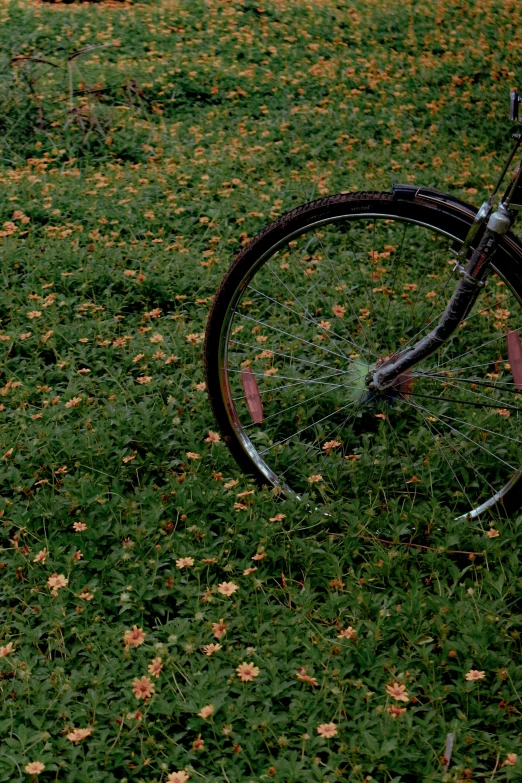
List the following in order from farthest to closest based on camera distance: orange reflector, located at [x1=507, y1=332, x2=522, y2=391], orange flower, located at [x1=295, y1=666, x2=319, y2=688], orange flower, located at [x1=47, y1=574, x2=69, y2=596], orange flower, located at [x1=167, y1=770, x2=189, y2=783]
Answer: orange reflector, located at [x1=507, y1=332, x2=522, y2=391] < orange flower, located at [x1=47, y1=574, x2=69, y2=596] < orange flower, located at [x1=295, y1=666, x2=319, y2=688] < orange flower, located at [x1=167, y1=770, x2=189, y2=783]

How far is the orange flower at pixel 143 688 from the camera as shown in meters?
1.98

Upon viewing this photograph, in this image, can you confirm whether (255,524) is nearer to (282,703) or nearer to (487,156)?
(282,703)

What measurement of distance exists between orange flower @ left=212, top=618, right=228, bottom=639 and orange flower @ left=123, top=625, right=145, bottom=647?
19 cm

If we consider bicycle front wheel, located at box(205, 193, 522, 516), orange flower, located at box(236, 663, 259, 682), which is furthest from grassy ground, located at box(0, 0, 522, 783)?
bicycle front wheel, located at box(205, 193, 522, 516)

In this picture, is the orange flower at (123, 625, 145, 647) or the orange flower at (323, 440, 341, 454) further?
the orange flower at (323, 440, 341, 454)

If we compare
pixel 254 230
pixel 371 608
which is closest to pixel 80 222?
pixel 254 230

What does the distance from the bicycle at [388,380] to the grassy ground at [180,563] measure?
0.15m

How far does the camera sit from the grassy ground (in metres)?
1.94

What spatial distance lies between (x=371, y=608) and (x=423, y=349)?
0.75 metres

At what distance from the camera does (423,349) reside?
7.87 feet

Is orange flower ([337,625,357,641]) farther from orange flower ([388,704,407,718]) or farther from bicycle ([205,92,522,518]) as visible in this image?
bicycle ([205,92,522,518])

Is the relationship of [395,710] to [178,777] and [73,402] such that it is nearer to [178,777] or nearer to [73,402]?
[178,777]

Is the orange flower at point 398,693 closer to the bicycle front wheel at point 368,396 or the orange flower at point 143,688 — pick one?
the orange flower at point 143,688

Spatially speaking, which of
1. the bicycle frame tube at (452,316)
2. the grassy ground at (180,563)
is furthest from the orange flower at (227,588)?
the bicycle frame tube at (452,316)
